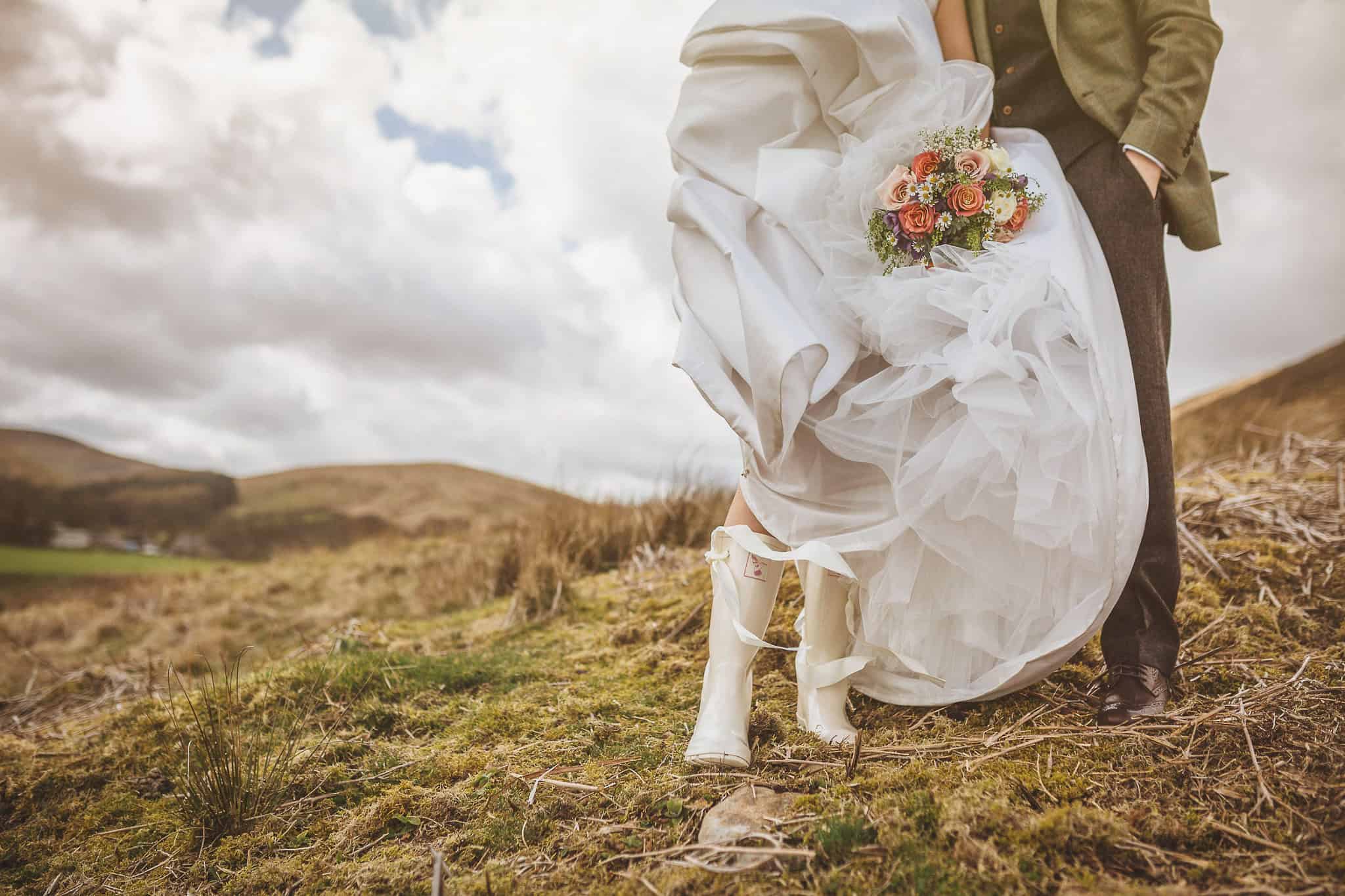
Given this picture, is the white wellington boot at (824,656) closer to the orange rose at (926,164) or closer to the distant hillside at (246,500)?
the orange rose at (926,164)

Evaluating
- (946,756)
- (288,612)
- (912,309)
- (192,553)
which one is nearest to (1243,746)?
(946,756)

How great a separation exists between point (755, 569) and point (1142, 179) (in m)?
1.63

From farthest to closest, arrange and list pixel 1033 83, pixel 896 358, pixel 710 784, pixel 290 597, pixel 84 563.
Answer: pixel 84 563 < pixel 290 597 < pixel 1033 83 < pixel 896 358 < pixel 710 784

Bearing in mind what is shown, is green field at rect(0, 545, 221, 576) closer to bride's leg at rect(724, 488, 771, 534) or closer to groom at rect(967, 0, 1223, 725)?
bride's leg at rect(724, 488, 771, 534)

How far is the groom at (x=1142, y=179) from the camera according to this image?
228cm

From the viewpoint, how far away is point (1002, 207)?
7.14 feet

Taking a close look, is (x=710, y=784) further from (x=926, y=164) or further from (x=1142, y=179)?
(x=1142, y=179)

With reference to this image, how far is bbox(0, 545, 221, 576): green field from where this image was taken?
10.0 m

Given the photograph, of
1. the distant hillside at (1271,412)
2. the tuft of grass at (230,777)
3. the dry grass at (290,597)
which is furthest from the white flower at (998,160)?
the distant hillside at (1271,412)

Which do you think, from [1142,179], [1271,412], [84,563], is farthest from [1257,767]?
[84,563]

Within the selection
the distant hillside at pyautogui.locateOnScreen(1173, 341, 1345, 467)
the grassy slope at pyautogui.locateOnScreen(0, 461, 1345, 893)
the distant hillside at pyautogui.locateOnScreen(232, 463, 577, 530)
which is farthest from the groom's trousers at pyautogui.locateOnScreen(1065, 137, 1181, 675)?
the distant hillside at pyautogui.locateOnScreen(232, 463, 577, 530)

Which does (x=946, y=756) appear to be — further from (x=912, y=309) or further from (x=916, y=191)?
(x=916, y=191)

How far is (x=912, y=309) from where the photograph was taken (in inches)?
80.6

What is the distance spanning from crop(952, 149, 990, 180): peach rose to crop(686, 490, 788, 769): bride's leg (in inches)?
43.7
